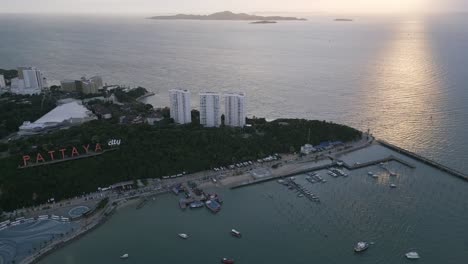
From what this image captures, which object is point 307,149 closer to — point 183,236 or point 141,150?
point 141,150

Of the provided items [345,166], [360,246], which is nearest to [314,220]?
[360,246]

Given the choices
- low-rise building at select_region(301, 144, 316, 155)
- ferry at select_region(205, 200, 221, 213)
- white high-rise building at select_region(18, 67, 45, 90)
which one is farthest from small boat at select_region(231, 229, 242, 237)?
white high-rise building at select_region(18, 67, 45, 90)

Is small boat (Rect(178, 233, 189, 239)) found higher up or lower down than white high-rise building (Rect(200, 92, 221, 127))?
lower down

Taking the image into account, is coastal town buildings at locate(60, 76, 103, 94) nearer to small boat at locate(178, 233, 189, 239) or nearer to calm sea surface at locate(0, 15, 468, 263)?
calm sea surface at locate(0, 15, 468, 263)

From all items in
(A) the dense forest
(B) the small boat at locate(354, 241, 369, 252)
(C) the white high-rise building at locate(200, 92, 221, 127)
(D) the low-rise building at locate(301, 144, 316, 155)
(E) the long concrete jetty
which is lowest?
(B) the small boat at locate(354, 241, 369, 252)

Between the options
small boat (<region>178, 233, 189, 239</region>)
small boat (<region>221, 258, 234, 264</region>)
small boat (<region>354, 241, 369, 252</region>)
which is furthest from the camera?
small boat (<region>178, 233, 189, 239</region>)

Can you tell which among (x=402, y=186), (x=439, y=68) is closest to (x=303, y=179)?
(x=402, y=186)

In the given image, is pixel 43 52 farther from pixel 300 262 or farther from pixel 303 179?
pixel 300 262

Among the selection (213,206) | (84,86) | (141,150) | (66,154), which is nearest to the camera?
(213,206)
